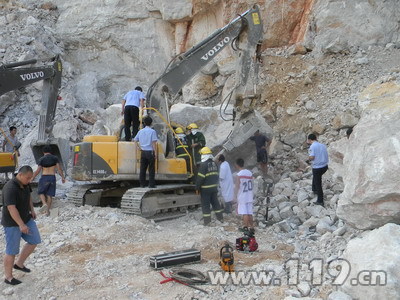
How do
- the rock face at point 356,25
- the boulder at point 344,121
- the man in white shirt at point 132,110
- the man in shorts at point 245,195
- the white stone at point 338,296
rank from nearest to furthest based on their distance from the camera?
the white stone at point 338,296, the man in shorts at point 245,195, the man in white shirt at point 132,110, the boulder at point 344,121, the rock face at point 356,25

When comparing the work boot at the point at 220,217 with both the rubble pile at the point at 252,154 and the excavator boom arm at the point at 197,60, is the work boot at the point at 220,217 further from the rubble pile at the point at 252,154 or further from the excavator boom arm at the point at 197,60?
the excavator boom arm at the point at 197,60

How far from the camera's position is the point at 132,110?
27.7ft

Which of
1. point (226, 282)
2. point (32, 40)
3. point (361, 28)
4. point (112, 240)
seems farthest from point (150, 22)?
point (226, 282)

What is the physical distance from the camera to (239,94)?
9.62 m

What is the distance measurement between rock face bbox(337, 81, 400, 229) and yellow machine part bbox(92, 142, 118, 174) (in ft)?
13.4

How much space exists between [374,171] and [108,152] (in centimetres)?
464

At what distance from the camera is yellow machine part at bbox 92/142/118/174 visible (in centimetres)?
797

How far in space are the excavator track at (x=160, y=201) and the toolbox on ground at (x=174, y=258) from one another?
6.31 ft

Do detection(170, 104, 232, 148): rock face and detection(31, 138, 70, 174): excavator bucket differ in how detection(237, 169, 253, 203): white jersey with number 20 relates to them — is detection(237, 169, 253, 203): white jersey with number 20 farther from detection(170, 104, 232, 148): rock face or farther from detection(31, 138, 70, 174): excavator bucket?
detection(31, 138, 70, 174): excavator bucket

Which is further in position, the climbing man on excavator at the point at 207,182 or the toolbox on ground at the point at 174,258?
the climbing man on excavator at the point at 207,182

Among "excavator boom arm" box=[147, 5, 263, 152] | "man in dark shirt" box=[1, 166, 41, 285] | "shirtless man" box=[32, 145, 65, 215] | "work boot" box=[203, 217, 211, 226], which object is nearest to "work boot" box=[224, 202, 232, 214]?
"work boot" box=[203, 217, 211, 226]

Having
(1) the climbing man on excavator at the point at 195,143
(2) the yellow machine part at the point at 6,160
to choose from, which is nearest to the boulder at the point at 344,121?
(1) the climbing man on excavator at the point at 195,143

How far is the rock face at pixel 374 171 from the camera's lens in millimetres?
4555

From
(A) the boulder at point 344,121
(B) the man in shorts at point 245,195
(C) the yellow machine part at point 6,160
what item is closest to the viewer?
(B) the man in shorts at point 245,195
